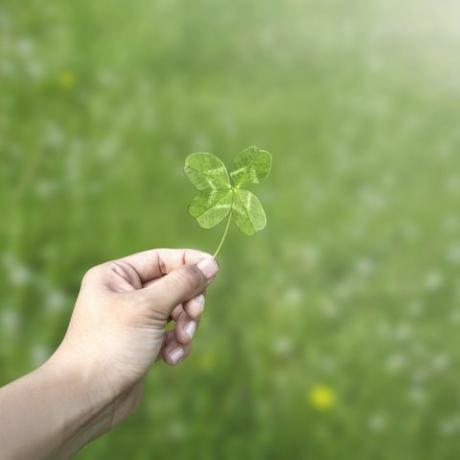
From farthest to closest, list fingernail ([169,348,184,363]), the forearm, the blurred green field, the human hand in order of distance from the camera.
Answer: the blurred green field < fingernail ([169,348,184,363]) < the human hand < the forearm

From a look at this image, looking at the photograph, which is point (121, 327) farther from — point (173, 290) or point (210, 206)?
point (210, 206)

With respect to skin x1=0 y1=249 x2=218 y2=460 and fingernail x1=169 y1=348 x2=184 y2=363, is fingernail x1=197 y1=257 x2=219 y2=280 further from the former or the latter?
fingernail x1=169 y1=348 x2=184 y2=363

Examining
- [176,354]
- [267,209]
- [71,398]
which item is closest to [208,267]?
[176,354]

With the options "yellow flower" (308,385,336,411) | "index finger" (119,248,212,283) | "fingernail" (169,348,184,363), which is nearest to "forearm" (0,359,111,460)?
"fingernail" (169,348,184,363)

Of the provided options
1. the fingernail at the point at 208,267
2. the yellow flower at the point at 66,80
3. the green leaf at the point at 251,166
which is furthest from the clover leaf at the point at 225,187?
the yellow flower at the point at 66,80

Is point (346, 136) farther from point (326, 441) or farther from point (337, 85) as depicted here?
point (326, 441)

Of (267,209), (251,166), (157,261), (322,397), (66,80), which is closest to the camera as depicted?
(251,166)
